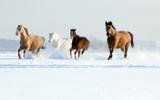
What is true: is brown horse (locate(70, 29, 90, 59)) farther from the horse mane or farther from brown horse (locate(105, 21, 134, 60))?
brown horse (locate(105, 21, 134, 60))

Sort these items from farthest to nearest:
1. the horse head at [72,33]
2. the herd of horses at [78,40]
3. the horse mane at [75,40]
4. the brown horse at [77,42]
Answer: the horse head at [72,33]
the horse mane at [75,40]
the brown horse at [77,42]
the herd of horses at [78,40]

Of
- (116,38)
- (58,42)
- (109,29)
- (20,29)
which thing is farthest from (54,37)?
(109,29)

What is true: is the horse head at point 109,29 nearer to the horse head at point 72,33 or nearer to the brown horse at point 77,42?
the brown horse at point 77,42

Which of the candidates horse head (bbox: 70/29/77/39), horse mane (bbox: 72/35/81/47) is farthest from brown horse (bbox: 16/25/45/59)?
horse mane (bbox: 72/35/81/47)

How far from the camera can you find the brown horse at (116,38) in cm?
2072

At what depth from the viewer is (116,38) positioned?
21203 mm

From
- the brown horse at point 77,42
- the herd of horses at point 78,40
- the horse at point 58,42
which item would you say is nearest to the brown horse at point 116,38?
the herd of horses at point 78,40
